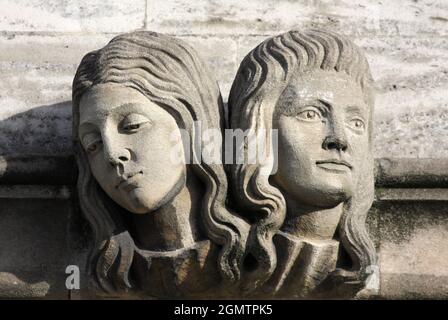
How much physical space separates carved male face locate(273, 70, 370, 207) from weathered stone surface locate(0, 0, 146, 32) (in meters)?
1.07

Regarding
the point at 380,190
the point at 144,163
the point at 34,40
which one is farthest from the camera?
the point at 34,40

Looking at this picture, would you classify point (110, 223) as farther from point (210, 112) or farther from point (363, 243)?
point (363, 243)

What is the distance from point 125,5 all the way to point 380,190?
4.15ft

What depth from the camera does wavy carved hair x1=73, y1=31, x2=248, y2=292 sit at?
4719mm

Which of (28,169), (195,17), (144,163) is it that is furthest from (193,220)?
(195,17)

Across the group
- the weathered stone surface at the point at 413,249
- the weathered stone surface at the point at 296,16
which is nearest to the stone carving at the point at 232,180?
the weathered stone surface at the point at 413,249

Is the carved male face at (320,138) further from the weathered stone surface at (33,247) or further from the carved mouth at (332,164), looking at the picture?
the weathered stone surface at (33,247)

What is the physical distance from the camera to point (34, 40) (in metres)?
5.60

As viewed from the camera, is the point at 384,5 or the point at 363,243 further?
the point at 384,5

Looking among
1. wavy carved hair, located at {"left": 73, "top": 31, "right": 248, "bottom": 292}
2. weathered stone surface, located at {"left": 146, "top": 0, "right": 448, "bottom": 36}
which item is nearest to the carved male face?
wavy carved hair, located at {"left": 73, "top": 31, "right": 248, "bottom": 292}

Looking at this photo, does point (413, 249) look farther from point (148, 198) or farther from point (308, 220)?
point (148, 198)

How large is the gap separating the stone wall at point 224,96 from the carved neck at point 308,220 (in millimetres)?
279

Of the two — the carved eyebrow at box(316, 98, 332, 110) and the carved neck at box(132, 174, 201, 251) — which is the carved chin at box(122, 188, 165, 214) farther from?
the carved eyebrow at box(316, 98, 332, 110)

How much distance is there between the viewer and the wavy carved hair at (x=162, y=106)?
4719mm
